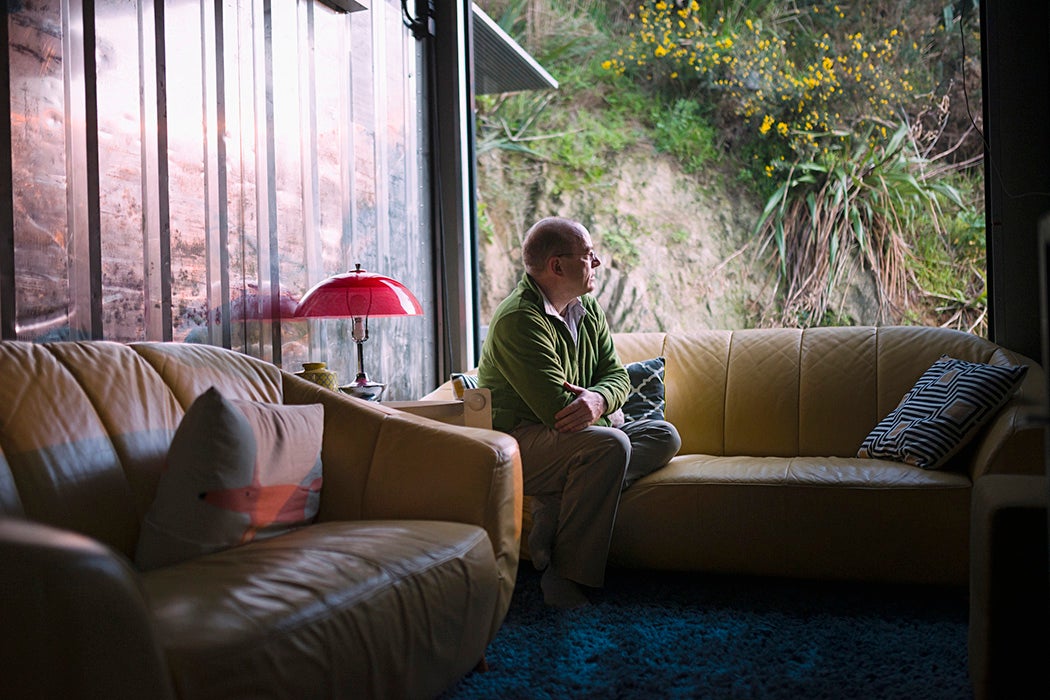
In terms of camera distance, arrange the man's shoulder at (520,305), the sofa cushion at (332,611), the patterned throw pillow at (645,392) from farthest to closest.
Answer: the patterned throw pillow at (645,392)
the man's shoulder at (520,305)
the sofa cushion at (332,611)

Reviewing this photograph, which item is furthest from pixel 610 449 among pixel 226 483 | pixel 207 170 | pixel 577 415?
pixel 207 170

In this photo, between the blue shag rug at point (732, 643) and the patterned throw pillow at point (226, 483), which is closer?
the patterned throw pillow at point (226, 483)

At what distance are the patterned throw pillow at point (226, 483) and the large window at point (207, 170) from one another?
499 mm

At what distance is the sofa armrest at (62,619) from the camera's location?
39.4 inches

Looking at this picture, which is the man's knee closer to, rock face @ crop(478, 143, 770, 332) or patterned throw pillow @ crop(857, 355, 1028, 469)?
patterned throw pillow @ crop(857, 355, 1028, 469)

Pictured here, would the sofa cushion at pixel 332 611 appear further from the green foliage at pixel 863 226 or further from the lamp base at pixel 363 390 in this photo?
the green foliage at pixel 863 226

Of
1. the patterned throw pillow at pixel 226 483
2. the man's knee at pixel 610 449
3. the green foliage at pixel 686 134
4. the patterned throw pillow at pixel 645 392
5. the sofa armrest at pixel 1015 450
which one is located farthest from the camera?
the green foliage at pixel 686 134

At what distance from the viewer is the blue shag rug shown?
6.07ft

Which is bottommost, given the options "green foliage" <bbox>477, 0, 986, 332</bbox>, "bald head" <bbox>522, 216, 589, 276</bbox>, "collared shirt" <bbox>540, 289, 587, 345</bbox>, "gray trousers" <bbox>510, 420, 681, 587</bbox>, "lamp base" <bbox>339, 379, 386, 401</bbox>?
"gray trousers" <bbox>510, 420, 681, 587</bbox>

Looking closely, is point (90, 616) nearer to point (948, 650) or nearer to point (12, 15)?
point (12, 15)

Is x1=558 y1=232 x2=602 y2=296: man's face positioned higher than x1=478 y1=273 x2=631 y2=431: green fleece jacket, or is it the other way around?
x1=558 y1=232 x2=602 y2=296: man's face

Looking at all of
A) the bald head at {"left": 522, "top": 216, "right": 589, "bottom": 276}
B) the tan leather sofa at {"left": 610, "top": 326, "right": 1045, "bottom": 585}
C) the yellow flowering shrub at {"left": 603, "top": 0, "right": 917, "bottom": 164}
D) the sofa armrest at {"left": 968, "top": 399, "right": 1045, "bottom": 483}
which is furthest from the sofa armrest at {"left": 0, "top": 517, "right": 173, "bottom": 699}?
the yellow flowering shrub at {"left": 603, "top": 0, "right": 917, "bottom": 164}

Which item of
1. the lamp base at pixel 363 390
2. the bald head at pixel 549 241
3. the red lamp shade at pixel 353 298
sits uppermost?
the bald head at pixel 549 241

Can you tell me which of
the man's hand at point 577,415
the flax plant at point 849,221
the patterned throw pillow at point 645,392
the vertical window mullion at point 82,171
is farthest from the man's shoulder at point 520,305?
the flax plant at point 849,221
